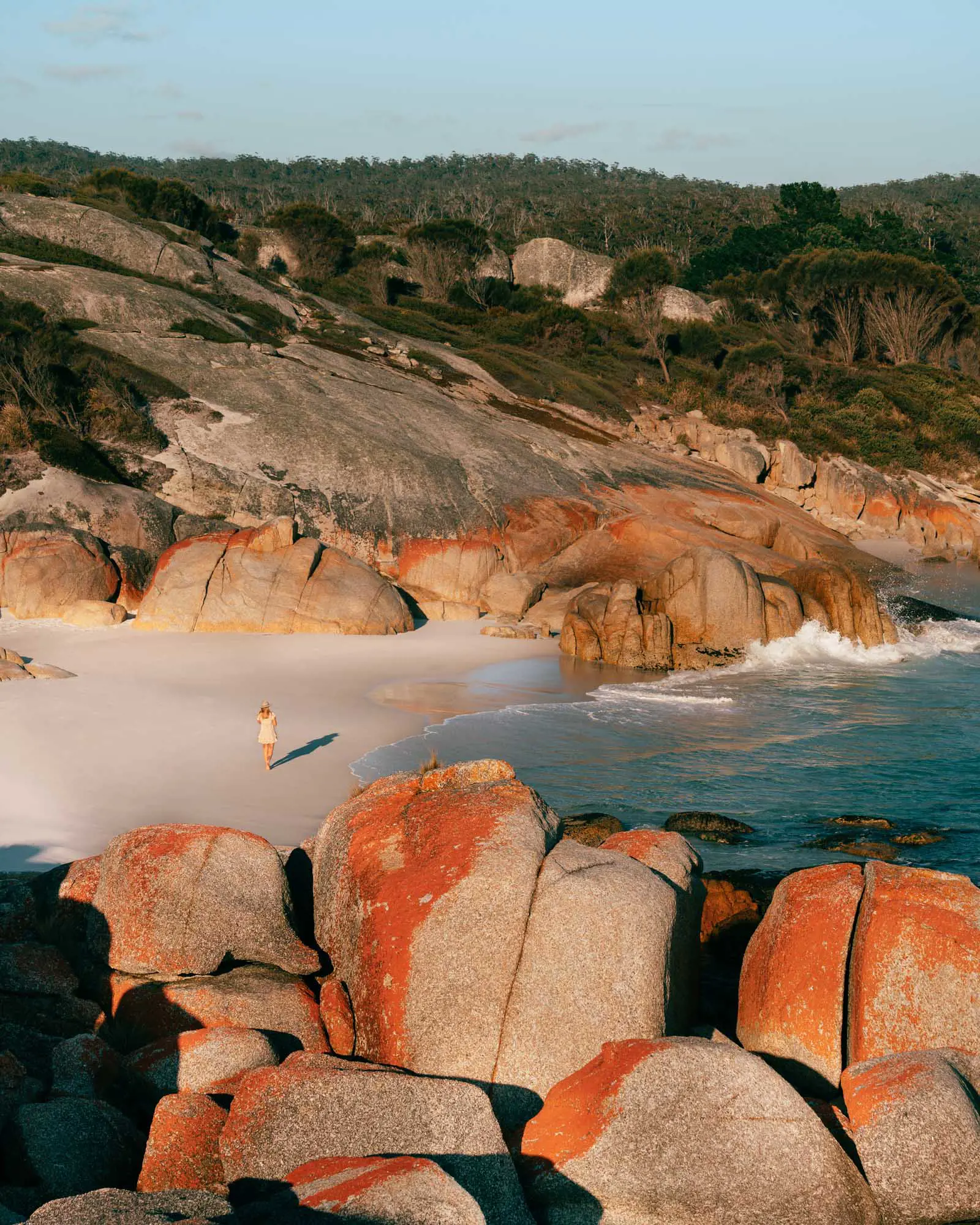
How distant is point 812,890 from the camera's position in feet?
30.3

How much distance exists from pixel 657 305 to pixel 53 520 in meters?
53.9

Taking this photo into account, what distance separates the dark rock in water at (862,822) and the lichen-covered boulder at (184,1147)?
11.6 metres

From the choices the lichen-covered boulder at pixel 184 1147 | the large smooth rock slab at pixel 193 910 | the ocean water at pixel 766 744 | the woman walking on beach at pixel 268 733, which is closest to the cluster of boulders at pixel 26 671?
the woman walking on beach at pixel 268 733

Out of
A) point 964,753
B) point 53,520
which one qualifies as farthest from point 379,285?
point 964,753

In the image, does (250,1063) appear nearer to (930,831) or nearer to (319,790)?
(319,790)

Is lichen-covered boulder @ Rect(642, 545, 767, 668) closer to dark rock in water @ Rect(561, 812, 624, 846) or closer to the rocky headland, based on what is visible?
the rocky headland

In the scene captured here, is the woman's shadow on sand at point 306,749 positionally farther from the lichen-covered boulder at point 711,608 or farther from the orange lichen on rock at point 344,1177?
the orange lichen on rock at point 344,1177

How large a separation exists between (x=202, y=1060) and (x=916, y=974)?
18.4 ft

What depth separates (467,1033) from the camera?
8289mm

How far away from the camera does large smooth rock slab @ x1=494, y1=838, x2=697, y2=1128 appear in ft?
26.7

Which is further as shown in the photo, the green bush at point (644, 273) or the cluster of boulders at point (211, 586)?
the green bush at point (644, 273)

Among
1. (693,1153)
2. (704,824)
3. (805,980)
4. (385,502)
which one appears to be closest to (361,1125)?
(693,1153)

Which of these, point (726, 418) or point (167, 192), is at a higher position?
point (167, 192)

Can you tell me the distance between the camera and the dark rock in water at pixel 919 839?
51.0 feet
